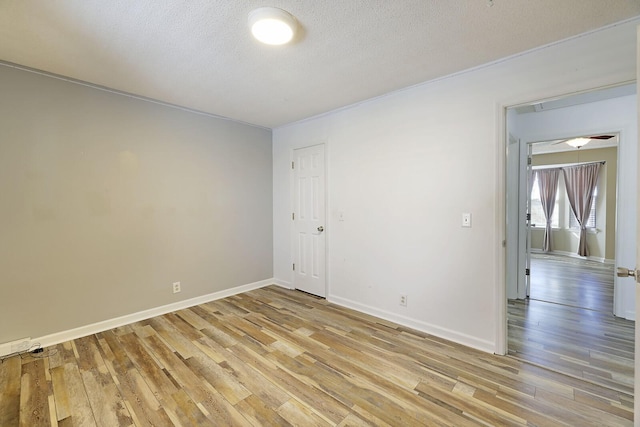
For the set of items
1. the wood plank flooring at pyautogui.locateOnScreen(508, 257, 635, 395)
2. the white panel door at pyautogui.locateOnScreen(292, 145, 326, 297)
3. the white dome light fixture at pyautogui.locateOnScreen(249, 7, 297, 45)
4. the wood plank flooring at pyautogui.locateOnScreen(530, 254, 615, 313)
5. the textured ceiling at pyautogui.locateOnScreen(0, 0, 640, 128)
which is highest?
the textured ceiling at pyautogui.locateOnScreen(0, 0, 640, 128)

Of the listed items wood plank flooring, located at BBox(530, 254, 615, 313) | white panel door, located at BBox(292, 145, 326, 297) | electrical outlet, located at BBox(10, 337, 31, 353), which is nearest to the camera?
electrical outlet, located at BBox(10, 337, 31, 353)

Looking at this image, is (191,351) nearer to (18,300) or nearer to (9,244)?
(18,300)

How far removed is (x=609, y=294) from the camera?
3898mm

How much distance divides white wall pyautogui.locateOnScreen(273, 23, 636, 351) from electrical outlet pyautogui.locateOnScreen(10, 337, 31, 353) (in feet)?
9.59

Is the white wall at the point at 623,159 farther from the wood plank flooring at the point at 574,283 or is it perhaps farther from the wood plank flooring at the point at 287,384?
the wood plank flooring at the point at 287,384

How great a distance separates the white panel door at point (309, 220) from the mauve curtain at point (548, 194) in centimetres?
695

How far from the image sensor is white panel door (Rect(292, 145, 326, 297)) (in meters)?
3.77

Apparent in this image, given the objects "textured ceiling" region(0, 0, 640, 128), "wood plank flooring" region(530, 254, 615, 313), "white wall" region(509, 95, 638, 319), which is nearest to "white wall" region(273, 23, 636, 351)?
"textured ceiling" region(0, 0, 640, 128)

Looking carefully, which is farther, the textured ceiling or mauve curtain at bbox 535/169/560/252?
mauve curtain at bbox 535/169/560/252

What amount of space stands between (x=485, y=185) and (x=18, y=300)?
13.6 feet

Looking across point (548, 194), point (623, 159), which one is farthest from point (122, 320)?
point (548, 194)

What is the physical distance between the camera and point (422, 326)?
2.77 meters

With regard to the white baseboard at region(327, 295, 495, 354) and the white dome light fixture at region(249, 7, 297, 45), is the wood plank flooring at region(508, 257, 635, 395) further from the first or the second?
the white dome light fixture at region(249, 7, 297, 45)

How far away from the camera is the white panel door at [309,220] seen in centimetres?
377
